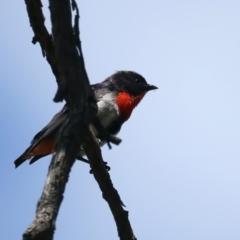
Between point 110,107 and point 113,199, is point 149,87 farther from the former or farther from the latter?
point 113,199

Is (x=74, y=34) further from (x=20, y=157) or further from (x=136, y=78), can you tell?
(x=136, y=78)

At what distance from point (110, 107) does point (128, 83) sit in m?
1.06

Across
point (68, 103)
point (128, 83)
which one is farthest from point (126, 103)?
point (68, 103)

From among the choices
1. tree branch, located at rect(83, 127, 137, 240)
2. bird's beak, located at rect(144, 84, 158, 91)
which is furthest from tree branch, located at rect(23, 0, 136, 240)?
bird's beak, located at rect(144, 84, 158, 91)

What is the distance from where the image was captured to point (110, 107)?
274 inches

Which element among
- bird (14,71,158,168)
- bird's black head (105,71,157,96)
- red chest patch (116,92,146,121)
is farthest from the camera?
bird's black head (105,71,157,96)

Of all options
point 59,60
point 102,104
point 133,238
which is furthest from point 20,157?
point 59,60

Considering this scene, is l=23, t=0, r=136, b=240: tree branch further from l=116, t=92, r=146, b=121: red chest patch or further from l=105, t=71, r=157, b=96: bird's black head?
l=105, t=71, r=157, b=96: bird's black head

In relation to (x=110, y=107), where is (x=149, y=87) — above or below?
above

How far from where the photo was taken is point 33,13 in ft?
13.3

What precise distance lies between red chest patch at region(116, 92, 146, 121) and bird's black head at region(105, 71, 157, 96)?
116mm

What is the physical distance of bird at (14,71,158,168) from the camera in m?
6.86

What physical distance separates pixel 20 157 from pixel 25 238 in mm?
5331

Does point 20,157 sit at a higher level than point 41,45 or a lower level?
higher
